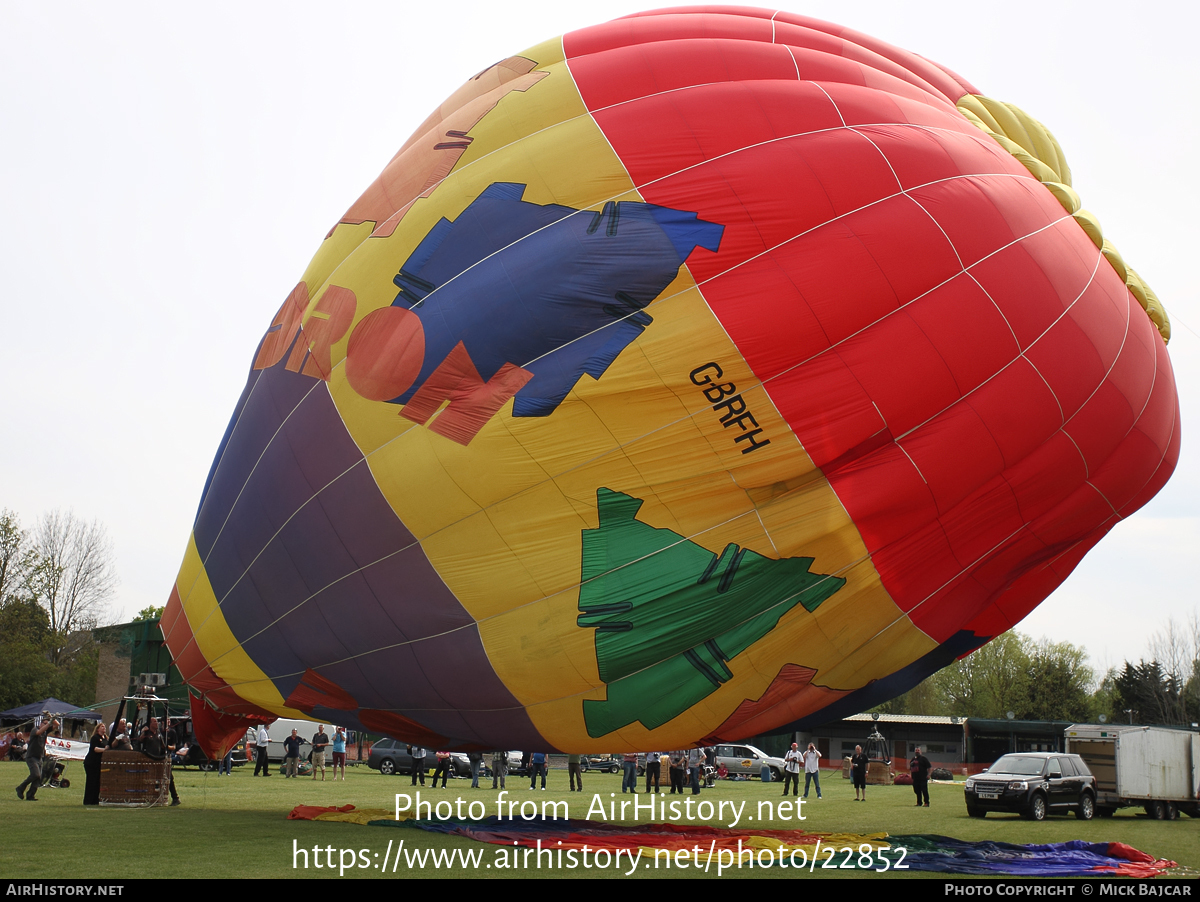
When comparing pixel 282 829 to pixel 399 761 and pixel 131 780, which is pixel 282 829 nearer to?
pixel 131 780

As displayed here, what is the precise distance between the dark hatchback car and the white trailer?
23.8 inches

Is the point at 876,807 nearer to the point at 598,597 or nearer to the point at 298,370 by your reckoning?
the point at 598,597

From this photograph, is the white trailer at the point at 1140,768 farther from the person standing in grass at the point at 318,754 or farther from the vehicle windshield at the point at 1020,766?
the person standing in grass at the point at 318,754

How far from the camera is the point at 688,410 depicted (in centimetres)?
812

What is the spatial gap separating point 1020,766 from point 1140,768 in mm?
3621

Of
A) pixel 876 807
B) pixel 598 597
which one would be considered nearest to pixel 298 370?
pixel 598 597

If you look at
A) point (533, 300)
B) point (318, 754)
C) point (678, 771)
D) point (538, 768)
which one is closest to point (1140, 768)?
point (678, 771)

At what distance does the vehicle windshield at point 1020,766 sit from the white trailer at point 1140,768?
7.84ft

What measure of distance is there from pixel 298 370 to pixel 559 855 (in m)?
5.55

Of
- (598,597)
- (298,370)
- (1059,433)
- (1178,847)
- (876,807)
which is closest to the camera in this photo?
(598,597)

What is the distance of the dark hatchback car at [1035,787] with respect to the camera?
17609 mm

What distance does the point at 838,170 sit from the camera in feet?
28.2

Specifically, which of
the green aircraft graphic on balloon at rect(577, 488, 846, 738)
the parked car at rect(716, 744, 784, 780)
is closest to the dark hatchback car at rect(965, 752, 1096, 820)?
the green aircraft graphic on balloon at rect(577, 488, 846, 738)

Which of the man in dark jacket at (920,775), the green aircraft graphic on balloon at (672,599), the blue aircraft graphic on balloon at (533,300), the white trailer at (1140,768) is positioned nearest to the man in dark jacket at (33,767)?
the blue aircraft graphic on balloon at (533,300)
